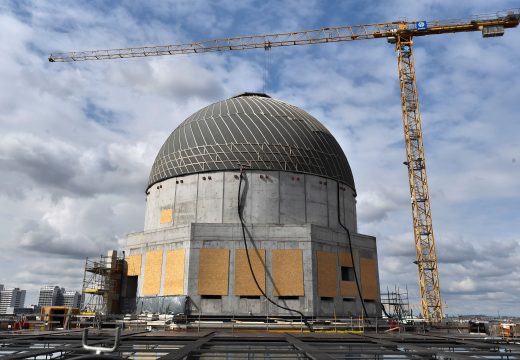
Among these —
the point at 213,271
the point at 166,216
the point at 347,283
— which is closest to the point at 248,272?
the point at 213,271

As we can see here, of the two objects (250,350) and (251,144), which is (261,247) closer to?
(251,144)

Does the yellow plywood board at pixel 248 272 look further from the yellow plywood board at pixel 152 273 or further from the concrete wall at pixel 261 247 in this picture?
the yellow plywood board at pixel 152 273

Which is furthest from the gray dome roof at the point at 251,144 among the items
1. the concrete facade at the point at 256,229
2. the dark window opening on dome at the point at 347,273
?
the dark window opening on dome at the point at 347,273

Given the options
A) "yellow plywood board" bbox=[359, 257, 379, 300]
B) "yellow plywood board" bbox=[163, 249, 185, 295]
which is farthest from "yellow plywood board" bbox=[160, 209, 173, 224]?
"yellow plywood board" bbox=[359, 257, 379, 300]

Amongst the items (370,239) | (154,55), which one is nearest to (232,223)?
(370,239)

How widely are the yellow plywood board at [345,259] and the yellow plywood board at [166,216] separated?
1600cm

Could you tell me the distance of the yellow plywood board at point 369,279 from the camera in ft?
135

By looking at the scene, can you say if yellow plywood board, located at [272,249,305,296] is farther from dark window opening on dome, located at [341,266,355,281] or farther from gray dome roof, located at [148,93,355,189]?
gray dome roof, located at [148,93,355,189]

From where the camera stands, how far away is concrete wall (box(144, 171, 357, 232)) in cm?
3991

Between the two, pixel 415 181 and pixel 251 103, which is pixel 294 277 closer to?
pixel 251 103

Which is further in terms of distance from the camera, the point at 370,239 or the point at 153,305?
the point at 370,239

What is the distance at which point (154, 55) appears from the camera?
7869 cm

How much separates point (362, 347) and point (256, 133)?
96.2 feet

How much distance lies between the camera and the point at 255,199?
4003cm
